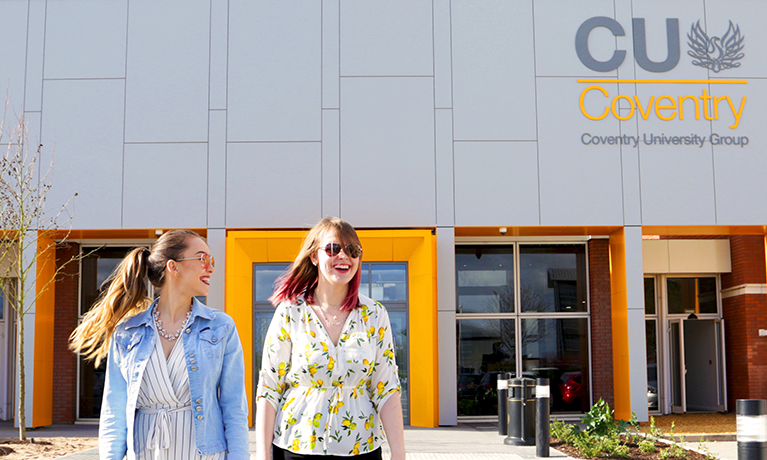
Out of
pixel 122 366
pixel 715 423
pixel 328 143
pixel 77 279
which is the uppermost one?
pixel 328 143

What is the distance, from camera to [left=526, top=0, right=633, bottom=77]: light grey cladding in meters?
14.9

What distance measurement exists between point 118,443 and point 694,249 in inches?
659

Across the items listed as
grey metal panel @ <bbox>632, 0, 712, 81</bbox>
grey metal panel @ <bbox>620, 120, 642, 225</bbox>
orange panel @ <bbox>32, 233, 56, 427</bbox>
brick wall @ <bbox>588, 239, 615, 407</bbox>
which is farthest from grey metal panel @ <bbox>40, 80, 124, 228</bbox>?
grey metal panel @ <bbox>632, 0, 712, 81</bbox>

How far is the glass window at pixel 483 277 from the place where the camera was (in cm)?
1677

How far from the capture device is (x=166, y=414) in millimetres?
3422

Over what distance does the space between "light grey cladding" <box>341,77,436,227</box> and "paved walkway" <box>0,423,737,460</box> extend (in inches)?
148

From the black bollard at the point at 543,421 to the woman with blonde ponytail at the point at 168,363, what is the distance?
737cm

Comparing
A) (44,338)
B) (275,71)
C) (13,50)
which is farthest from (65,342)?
(275,71)

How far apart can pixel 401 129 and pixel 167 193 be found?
4.40 meters

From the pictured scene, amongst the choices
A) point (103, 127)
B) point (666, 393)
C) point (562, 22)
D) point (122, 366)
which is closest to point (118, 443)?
point (122, 366)

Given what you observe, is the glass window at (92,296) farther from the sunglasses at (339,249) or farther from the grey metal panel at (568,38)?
the sunglasses at (339,249)

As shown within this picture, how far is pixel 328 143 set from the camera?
14672mm

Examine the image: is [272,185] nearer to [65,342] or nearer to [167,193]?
[167,193]

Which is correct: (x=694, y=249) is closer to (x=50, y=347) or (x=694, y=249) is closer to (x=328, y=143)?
(x=328, y=143)
